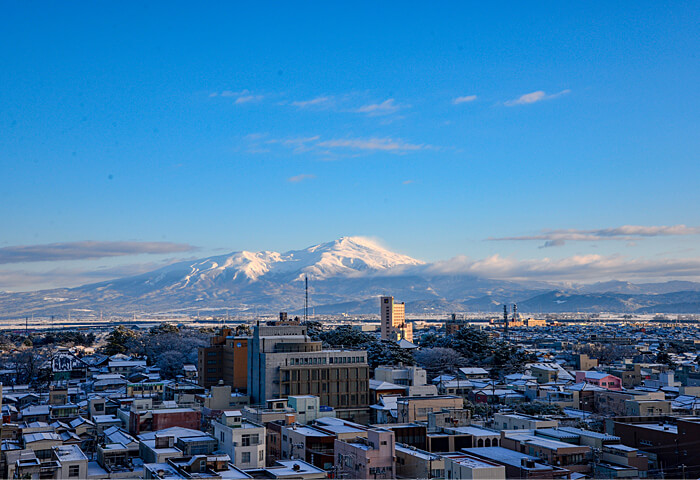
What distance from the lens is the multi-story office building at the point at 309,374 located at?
4006 centimetres

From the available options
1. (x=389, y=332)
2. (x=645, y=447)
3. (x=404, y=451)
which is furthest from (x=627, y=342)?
(x=404, y=451)

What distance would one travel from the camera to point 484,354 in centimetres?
6581

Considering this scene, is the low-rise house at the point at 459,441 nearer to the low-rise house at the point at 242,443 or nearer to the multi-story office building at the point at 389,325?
the low-rise house at the point at 242,443

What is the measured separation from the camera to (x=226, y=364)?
48.8 m

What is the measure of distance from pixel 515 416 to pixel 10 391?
3188cm

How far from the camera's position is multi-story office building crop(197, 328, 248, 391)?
153 feet

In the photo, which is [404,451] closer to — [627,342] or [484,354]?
[484,354]

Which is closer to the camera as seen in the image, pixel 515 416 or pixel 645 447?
pixel 645 447

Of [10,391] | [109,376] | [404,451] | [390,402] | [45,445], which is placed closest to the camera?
[404,451]

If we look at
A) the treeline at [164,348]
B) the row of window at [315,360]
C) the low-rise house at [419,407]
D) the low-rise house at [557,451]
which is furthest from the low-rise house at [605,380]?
the treeline at [164,348]

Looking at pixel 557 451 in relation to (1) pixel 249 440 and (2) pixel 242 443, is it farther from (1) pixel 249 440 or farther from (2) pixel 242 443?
(2) pixel 242 443

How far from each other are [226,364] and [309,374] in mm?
10439

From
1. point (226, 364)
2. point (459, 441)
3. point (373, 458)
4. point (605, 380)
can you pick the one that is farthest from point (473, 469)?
→ point (605, 380)

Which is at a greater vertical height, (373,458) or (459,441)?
(373,458)
